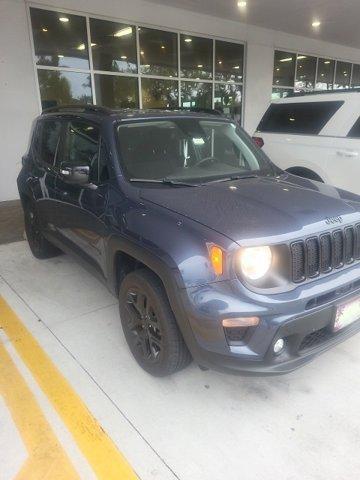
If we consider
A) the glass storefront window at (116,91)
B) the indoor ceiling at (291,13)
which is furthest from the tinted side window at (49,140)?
the indoor ceiling at (291,13)

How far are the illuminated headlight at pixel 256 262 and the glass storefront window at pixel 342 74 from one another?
1550 cm

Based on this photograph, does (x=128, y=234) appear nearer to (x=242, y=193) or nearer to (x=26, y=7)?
(x=242, y=193)

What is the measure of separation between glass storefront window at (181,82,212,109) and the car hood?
8.64 meters

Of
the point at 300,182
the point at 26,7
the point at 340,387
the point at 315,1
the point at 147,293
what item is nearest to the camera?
the point at 147,293

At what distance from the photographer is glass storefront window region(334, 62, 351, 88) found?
14878mm

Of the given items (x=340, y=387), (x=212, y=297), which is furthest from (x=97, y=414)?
(x=340, y=387)

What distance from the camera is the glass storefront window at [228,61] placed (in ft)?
36.4

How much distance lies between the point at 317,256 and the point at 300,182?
118cm

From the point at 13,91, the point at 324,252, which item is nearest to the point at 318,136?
the point at 324,252

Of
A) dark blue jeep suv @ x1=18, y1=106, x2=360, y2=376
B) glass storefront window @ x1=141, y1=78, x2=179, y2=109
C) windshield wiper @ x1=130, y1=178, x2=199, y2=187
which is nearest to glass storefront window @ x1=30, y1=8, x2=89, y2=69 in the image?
glass storefront window @ x1=141, y1=78, x2=179, y2=109

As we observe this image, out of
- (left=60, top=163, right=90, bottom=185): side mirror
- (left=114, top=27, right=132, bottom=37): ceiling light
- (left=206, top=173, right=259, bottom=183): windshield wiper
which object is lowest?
(left=206, top=173, right=259, bottom=183): windshield wiper

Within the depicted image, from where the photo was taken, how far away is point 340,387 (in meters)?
2.56

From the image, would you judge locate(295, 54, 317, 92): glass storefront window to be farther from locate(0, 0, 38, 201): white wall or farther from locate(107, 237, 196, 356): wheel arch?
locate(107, 237, 196, 356): wheel arch

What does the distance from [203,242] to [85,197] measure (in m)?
1.42
